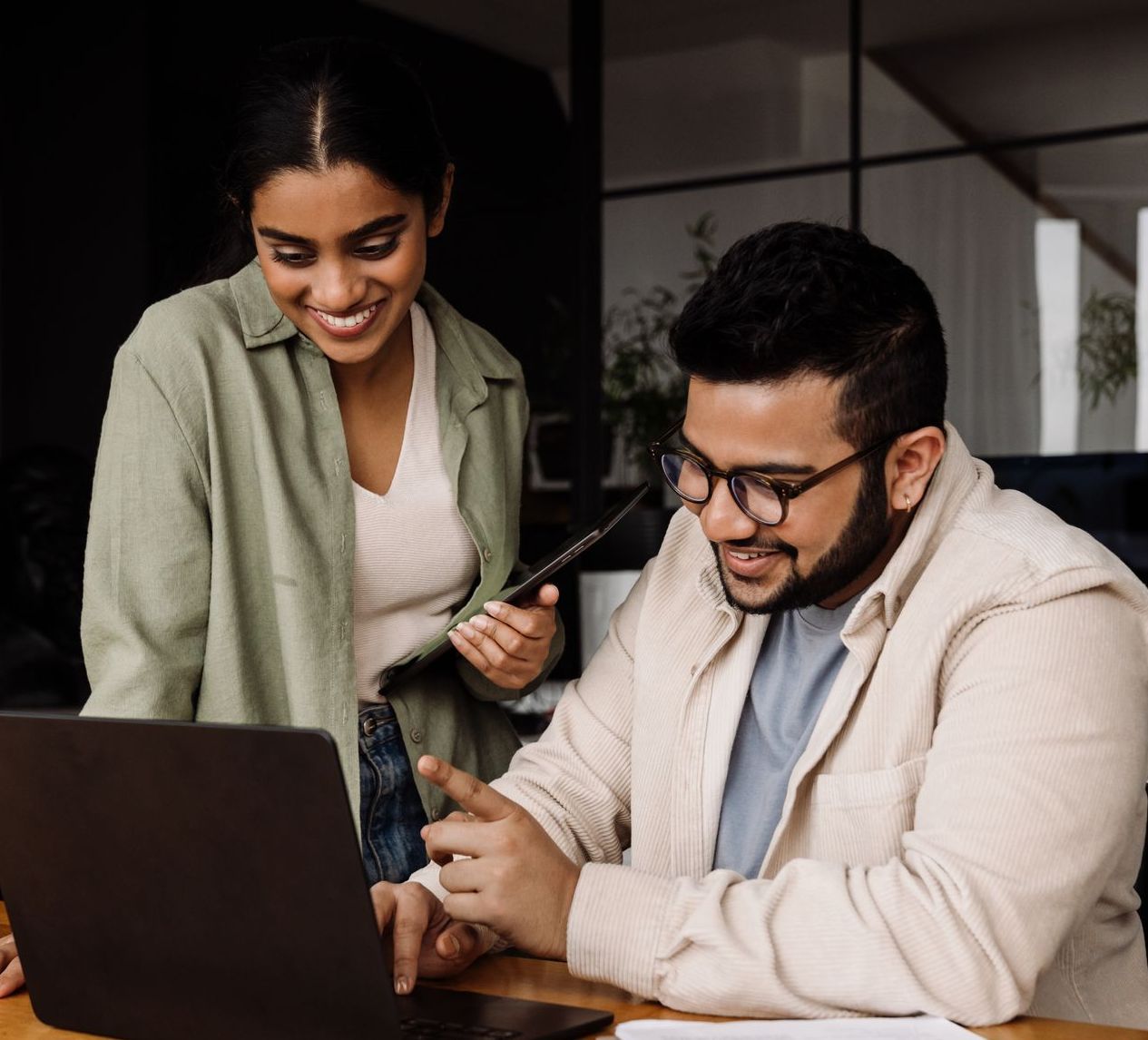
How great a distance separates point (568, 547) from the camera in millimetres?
1621

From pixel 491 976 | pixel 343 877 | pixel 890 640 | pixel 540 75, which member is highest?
pixel 540 75

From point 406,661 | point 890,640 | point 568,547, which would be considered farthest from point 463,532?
point 890,640

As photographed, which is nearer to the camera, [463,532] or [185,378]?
[185,378]

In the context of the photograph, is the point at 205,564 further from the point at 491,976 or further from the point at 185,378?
the point at 491,976

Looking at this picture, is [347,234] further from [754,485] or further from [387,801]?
[387,801]

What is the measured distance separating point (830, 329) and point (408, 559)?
59 cm

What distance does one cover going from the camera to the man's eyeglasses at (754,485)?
1521 millimetres

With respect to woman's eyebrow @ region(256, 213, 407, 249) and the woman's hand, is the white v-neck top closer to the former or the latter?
the woman's hand

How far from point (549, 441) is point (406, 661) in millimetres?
4098

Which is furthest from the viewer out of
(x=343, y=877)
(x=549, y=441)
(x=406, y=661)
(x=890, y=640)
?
(x=549, y=441)

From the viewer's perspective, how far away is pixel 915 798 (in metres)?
1.46

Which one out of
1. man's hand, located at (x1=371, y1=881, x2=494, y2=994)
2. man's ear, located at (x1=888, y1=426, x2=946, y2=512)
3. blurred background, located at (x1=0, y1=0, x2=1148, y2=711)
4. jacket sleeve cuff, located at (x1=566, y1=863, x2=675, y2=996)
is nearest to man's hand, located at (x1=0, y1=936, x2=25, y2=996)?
man's hand, located at (x1=371, y1=881, x2=494, y2=994)

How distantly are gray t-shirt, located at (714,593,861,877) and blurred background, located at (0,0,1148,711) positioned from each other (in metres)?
3.60

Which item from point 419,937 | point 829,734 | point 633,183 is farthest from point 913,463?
point 633,183
